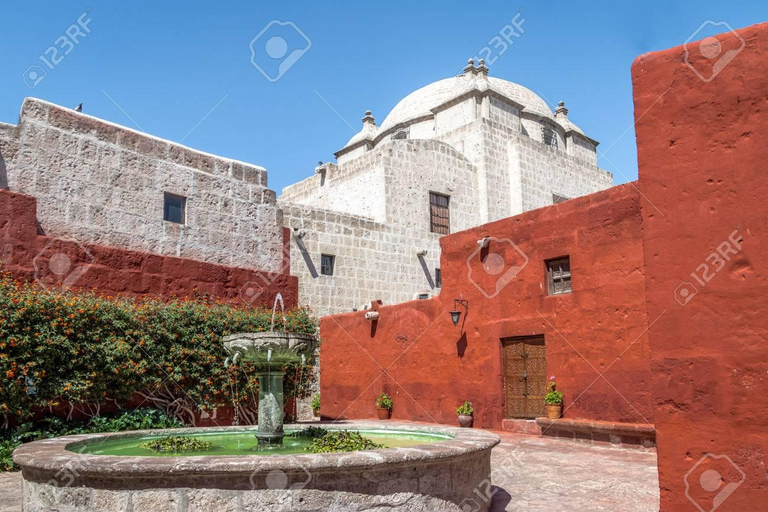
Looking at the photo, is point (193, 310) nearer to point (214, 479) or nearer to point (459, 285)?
point (459, 285)

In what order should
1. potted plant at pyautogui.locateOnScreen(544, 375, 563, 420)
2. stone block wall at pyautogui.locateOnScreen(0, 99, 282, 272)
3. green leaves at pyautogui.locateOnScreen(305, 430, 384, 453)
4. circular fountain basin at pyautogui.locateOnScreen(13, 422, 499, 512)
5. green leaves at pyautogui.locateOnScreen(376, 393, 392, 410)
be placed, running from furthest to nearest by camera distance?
green leaves at pyautogui.locateOnScreen(376, 393, 392, 410), stone block wall at pyautogui.locateOnScreen(0, 99, 282, 272), potted plant at pyautogui.locateOnScreen(544, 375, 563, 420), green leaves at pyautogui.locateOnScreen(305, 430, 384, 453), circular fountain basin at pyautogui.locateOnScreen(13, 422, 499, 512)

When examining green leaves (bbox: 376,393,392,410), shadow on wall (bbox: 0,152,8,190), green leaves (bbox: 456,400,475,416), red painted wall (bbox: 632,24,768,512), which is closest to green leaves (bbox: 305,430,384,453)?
red painted wall (bbox: 632,24,768,512)

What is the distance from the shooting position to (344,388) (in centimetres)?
1537

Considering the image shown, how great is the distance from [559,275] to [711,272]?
24.1ft

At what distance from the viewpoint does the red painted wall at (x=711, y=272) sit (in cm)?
357

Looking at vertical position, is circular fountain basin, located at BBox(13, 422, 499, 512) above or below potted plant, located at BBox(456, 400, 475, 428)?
above

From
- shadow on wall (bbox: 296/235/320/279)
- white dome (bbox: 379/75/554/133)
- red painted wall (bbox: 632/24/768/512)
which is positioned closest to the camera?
red painted wall (bbox: 632/24/768/512)

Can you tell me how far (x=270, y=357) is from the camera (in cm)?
598

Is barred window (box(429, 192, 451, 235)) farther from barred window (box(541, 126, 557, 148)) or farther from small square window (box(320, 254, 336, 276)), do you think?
barred window (box(541, 126, 557, 148))

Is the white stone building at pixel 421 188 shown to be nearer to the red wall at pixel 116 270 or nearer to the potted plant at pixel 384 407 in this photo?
the red wall at pixel 116 270

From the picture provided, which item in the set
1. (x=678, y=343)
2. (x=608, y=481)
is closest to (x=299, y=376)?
(x=608, y=481)

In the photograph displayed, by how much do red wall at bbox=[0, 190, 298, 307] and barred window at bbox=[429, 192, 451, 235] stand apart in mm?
6112

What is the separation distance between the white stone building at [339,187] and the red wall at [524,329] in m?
1.96

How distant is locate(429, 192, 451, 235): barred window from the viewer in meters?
19.1
